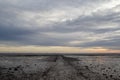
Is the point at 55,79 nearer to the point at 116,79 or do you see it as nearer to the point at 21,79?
the point at 21,79

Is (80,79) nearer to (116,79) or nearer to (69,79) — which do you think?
(69,79)

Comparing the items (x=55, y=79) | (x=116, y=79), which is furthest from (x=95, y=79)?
(x=55, y=79)

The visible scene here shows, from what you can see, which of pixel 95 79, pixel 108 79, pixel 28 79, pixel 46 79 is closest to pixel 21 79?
pixel 28 79

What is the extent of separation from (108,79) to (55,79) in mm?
6488

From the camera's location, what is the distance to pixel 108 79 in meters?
24.4

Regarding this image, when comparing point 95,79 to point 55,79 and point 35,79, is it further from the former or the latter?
point 35,79

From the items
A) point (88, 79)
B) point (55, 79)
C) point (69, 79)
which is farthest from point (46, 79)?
point (88, 79)

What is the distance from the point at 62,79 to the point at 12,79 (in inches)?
234

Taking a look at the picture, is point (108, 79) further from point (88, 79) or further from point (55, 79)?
point (55, 79)

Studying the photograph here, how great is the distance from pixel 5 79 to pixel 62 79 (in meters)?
6.77

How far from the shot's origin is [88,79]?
2366 cm

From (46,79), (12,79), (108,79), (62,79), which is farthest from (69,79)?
(12,79)

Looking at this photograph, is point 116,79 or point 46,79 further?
point 116,79

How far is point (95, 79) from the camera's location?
947 inches
